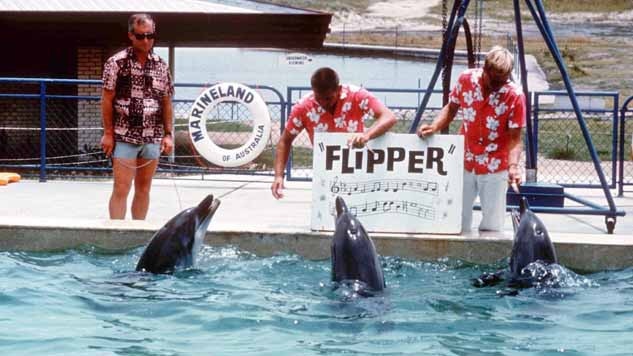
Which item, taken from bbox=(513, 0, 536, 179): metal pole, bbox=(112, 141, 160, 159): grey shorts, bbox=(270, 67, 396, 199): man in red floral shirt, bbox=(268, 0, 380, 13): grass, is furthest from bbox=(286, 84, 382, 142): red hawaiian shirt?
bbox=(268, 0, 380, 13): grass

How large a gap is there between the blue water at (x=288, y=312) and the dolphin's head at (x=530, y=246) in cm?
20

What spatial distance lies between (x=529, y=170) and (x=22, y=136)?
1306 cm

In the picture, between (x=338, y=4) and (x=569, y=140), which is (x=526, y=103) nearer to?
(x=569, y=140)

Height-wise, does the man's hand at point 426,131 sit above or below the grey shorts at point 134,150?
above

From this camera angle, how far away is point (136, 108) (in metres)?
8.41

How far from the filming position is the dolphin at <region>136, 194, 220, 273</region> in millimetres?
7262

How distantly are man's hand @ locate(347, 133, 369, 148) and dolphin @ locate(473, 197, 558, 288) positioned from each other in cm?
131

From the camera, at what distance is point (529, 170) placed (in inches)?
400

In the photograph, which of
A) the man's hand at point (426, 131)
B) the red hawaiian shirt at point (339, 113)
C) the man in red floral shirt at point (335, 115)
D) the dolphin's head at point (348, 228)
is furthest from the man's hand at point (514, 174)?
the dolphin's head at point (348, 228)

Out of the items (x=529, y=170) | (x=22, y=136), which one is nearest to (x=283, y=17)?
(x=22, y=136)

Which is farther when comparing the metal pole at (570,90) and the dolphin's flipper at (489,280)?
the metal pole at (570,90)

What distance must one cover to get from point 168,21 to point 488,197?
459 inches

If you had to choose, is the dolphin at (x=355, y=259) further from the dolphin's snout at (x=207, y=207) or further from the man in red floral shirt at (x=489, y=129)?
the man in red floral shirt at (x=489, y=129)

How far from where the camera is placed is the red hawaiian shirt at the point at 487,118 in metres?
7.95
